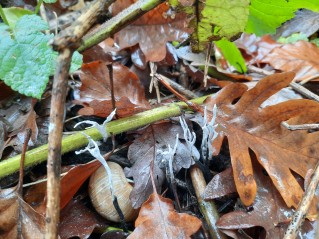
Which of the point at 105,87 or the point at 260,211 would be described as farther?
the point at 105,87

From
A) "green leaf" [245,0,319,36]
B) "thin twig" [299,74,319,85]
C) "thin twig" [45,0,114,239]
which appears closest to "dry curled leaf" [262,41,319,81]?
"thin twig" [299,74,319,85]

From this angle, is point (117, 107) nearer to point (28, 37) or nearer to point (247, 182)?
point (28, 37)

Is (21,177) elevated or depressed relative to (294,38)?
elevated

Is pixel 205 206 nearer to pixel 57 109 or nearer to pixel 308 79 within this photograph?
pixel 57 109

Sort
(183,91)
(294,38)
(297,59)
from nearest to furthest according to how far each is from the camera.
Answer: (183,91) → (297,59) → (294,38)

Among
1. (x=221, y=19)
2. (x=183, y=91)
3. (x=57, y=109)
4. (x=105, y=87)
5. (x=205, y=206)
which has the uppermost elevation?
(x=57, y=109)

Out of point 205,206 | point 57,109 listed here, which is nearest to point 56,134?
point 57,109

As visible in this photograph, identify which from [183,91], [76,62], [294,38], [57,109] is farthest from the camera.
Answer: [294,38]
